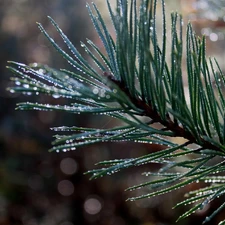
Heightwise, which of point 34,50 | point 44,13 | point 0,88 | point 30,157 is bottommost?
point 30,157

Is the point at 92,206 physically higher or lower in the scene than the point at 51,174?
lower

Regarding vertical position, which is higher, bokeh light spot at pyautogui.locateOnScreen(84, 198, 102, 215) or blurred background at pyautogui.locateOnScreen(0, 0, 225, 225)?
blurred background at pyautogui.locateOnScreen(0, 0, 225, 225)

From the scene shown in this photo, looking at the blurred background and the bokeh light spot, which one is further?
the bokeh light spot

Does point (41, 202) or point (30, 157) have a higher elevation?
point (30, 157)

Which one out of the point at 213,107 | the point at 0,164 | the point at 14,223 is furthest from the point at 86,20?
the point at 213,107

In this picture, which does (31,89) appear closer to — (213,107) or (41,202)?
(213,107)

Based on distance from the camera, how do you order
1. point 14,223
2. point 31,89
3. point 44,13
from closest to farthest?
point 31,89 → point 14,223 → point 44,13

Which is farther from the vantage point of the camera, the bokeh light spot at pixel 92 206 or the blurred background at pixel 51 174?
Answer: the bokeh light spot at pixel 92 206

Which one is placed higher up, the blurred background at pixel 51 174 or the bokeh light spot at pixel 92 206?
the blurred background at pixel 51 174
